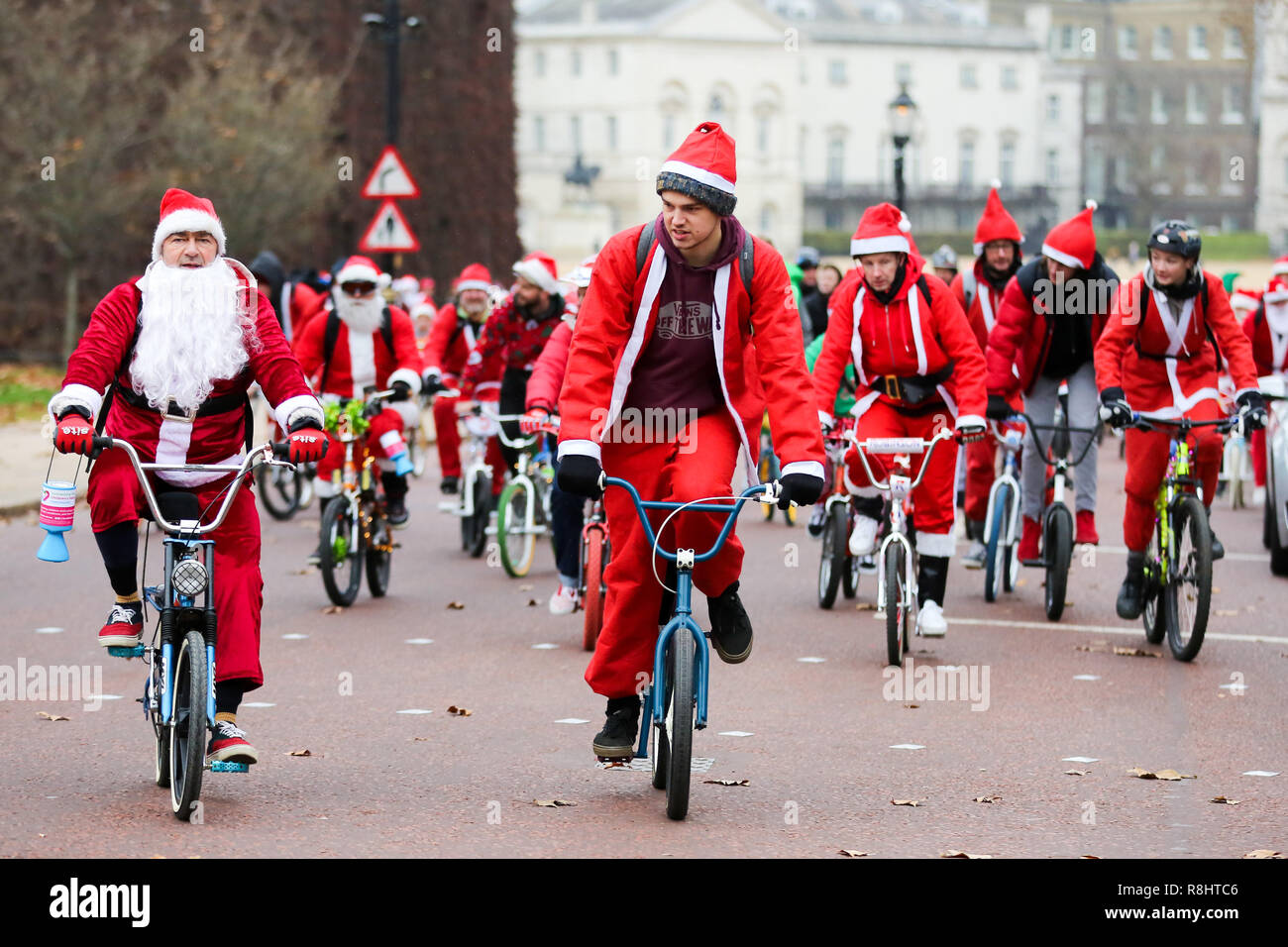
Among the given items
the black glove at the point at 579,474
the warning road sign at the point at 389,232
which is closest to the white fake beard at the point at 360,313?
the black glove at the point at 579,474

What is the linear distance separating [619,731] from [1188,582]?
398 cm

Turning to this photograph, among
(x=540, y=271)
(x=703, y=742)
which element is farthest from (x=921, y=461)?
(x=540, y=271)

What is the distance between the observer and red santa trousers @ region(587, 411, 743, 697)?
6559mm

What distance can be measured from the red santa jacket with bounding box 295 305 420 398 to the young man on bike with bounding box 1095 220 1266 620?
4.21 metres

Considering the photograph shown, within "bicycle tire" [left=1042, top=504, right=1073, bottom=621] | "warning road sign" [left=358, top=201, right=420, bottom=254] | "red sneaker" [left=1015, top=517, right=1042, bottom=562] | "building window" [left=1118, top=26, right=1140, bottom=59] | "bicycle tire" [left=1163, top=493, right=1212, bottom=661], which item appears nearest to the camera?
"bicycle tire" [left=1163, top=493, right=1212, bottom=661]

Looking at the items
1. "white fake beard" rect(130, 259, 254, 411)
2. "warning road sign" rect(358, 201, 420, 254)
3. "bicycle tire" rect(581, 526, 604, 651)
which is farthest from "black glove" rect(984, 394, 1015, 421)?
"warning road sign" rect(358, 201, 420, 254)

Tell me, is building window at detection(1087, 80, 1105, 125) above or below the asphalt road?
above

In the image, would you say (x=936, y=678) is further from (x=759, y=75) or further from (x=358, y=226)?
(x=759, y=75)

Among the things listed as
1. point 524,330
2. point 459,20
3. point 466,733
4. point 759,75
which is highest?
point 759,75

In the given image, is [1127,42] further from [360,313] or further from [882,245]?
[882,245]

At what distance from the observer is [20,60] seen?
2958 cm

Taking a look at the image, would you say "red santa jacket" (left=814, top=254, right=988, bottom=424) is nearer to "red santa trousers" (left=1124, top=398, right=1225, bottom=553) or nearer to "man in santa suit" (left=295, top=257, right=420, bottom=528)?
"red santa trousers" (left=1124, top=398, right=1225, bottom=553)

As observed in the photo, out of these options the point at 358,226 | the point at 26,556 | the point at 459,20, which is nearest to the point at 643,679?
the point at 26,556
